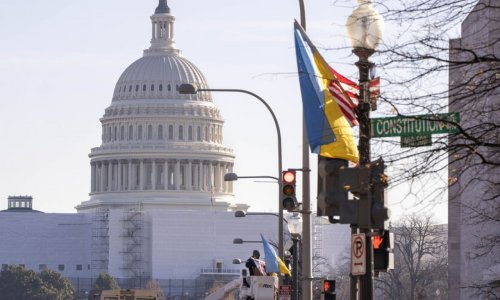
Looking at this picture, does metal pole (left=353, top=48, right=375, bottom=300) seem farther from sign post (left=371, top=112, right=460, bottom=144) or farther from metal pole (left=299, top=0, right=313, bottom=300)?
metal pole (left=299, top=0, right=313, bottom=300)

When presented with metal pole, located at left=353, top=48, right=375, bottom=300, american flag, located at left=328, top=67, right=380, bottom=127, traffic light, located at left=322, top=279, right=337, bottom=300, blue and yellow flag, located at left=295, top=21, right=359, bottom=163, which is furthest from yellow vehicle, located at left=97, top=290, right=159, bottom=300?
metal pole, located at left=353, top=48, right=375, bottom=300

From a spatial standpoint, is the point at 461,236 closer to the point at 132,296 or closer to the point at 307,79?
the point at 132,296

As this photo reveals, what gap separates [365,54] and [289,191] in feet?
40.5

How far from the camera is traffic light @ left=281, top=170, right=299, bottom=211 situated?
3725cm

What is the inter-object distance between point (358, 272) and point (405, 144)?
2909 mm

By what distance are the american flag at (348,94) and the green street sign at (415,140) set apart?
3.37 ft

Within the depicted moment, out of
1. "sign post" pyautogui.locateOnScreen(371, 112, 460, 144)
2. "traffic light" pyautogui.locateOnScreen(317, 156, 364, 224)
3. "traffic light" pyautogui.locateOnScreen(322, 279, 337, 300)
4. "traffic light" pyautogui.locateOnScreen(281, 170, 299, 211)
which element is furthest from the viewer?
"traffic light" pyautogui.locateOnScreen(322, 279, 337, 300)

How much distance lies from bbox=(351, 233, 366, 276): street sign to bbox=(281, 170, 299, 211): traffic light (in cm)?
1057

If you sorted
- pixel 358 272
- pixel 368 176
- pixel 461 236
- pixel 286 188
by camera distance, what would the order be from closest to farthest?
pixel 368 176 → pixel 358 272 → pixel 286 188 → pixel 461 236

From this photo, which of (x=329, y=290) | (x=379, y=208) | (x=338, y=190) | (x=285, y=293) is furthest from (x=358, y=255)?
(x=285, y=293)

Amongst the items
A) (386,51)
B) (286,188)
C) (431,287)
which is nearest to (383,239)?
(386,51)

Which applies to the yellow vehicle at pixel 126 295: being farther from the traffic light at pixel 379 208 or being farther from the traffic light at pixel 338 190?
the traffic light at pixel 379 208

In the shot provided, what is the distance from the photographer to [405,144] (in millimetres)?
23781

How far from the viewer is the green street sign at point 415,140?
2348 cm
